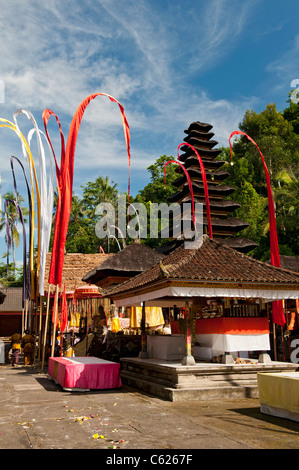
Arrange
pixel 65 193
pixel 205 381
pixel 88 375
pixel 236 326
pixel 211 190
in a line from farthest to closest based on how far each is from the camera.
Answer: pixel 211 190
pixel 65 193
pixel 88 375
pixel 236 326
pixel 205 381

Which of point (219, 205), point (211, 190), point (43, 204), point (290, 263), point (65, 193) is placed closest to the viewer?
point (65, 193)

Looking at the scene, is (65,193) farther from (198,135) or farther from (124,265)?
(198,135)

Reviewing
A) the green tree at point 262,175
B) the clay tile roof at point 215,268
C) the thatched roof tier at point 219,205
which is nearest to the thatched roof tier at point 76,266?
the thatched roof tier at point 219,205

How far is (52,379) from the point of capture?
15.1 m

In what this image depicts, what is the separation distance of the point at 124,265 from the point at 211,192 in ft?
34.9

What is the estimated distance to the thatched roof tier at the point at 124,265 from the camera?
810 inches

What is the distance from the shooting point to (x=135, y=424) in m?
7.86

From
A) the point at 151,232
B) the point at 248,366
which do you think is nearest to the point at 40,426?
the point at 248,366

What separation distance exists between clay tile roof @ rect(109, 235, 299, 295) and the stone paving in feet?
10.3

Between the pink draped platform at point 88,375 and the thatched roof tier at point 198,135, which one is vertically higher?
the thatched roof tier at point 198,135

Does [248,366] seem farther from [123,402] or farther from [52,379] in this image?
[52,379]

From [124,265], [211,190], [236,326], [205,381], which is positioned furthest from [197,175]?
[205,381]

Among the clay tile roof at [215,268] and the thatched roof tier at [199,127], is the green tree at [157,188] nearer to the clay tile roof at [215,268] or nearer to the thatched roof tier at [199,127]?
the thatched roof tier at [199,127]

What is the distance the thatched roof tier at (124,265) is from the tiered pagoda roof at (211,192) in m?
5.49
